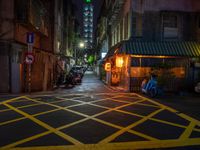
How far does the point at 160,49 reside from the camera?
19.8m

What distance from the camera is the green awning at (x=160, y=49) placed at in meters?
19.4

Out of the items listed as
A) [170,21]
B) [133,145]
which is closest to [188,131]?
[133,145]

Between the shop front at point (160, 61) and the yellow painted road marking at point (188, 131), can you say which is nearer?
the yellow painted road marking at point (188, 131)

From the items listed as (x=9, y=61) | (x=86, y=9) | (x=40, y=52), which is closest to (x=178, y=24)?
(x=40, y=52)

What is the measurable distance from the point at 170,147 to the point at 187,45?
49.9ft

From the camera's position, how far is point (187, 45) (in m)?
20.3

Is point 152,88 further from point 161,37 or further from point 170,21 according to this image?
point 170,21

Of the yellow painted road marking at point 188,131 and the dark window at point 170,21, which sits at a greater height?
the dark window at point 170,21

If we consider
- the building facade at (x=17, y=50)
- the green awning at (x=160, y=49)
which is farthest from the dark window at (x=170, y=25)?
the building facade at (x=17, y=50)

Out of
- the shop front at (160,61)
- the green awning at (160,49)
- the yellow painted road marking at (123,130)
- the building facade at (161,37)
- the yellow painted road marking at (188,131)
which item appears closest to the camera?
the yellow painted road marking at (123,130)

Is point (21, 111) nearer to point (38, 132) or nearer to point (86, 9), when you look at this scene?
point (38, 132)

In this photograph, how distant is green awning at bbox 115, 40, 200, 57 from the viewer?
63.6ft

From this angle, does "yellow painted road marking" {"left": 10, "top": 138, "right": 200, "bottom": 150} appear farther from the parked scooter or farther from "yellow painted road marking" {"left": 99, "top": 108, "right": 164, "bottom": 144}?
the parked scooter

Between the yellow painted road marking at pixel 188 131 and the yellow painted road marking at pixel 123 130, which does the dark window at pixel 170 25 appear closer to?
the yellow painted road marking at pixel 123 130
